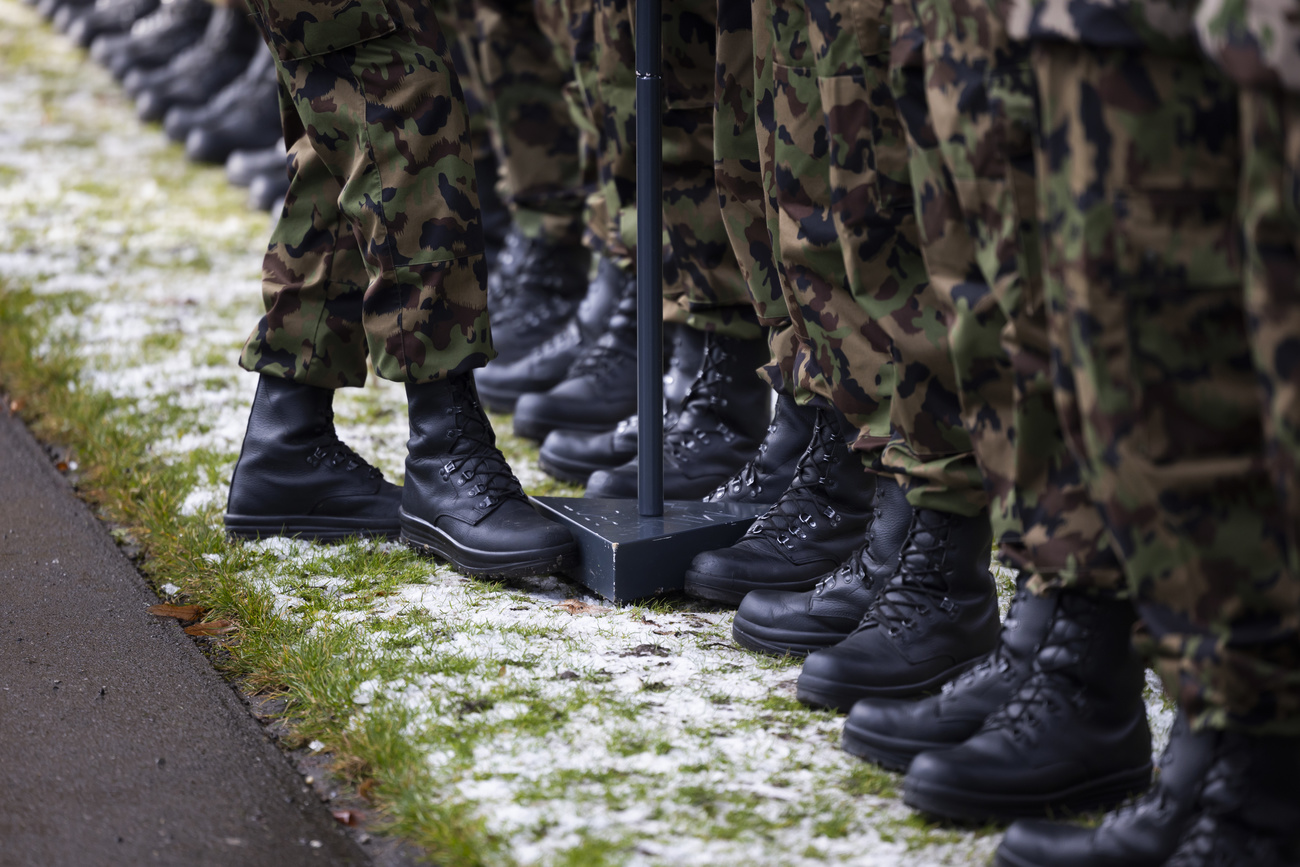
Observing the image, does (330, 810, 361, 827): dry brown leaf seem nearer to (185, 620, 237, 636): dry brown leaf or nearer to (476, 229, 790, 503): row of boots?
(185, 620, 237, 636): dry brown leaf

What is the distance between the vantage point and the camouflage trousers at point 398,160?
240 cm

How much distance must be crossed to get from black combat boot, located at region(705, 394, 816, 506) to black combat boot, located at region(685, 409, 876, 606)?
144 mm

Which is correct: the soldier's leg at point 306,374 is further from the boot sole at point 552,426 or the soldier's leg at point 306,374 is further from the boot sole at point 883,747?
the boot sole at point 883,747

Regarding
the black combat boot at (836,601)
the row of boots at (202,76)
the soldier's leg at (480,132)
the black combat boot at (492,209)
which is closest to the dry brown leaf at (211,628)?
the black combat boot at (836,601)

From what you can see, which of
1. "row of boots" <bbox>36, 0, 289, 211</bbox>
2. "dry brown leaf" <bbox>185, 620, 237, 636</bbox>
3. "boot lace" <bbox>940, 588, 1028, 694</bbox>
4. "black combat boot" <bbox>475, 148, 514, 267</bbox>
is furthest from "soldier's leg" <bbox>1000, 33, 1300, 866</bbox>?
"row of boots" <bbox>36, 0, 289, 211</bbox>

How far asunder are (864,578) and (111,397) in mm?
2244

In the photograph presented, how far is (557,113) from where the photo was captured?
12.8ft

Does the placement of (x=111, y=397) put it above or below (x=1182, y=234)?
below

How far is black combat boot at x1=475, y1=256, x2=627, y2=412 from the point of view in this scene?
142 inches

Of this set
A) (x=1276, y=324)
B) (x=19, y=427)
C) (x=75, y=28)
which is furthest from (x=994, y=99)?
(x=75, y=28)

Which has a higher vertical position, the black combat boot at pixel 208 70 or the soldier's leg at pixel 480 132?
the black combat boot at pixel 208 70

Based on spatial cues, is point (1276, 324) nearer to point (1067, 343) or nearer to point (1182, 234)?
point (1182, 234)

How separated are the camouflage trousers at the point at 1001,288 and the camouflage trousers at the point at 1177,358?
11 cm

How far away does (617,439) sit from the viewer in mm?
3039
